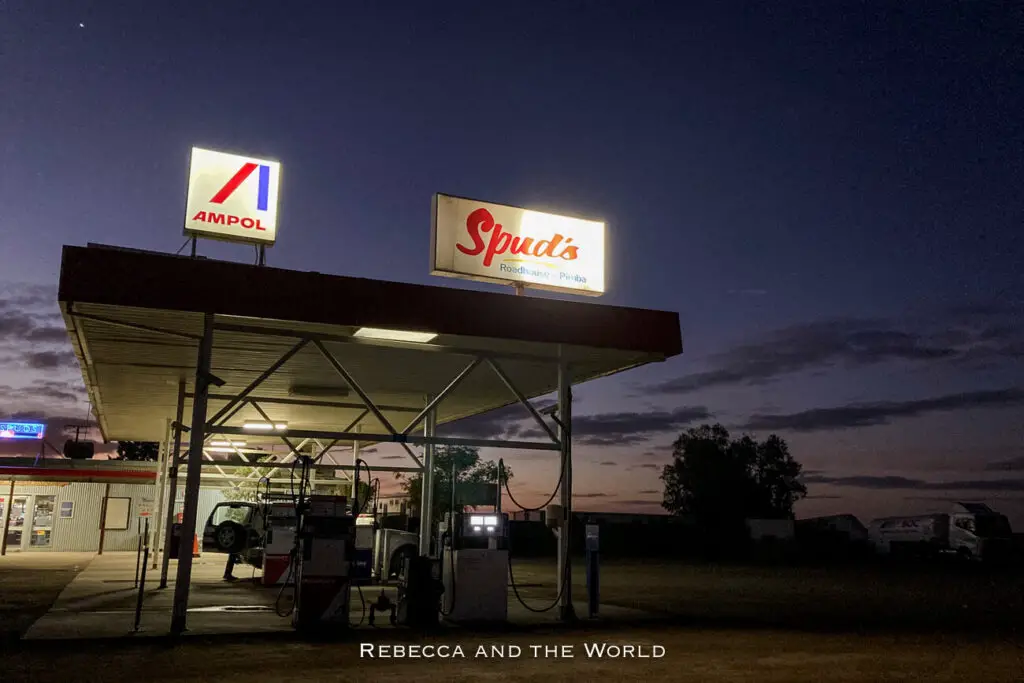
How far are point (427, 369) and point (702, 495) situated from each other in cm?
7173

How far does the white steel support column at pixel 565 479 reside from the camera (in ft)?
47.4

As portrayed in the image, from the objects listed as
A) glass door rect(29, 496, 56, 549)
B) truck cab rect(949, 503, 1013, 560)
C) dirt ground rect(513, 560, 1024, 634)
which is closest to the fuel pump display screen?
dirt ground rect(513, 560, 1024, 634)

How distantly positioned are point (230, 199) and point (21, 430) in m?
34.9

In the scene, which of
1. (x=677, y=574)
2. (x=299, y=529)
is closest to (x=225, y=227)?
(x=299, y=529)

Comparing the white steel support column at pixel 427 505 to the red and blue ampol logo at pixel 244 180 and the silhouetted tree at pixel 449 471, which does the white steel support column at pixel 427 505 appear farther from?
the silhouetted tree at pixel 449 471

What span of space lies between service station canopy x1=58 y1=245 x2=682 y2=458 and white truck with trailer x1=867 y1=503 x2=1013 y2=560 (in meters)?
33.2

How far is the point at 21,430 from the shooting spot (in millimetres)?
44688

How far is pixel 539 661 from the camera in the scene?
10492mm

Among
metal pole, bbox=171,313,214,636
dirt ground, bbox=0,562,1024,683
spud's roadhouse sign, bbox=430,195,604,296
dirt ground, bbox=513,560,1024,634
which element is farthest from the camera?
spud's roadhouse sign, bbox=430,195,604,296

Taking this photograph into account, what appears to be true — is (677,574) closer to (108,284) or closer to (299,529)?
(299,529)

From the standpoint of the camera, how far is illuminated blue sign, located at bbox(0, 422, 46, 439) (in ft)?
146

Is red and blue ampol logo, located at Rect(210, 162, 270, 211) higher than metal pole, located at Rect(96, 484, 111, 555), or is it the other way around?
red and blue ampol logo, located at Rect(210, 162, 270, 211)

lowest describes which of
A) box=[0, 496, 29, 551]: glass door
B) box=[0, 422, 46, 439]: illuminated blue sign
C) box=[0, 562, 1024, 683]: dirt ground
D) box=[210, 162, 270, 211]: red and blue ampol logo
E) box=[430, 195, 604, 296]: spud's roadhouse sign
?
box=[0, 562, 1024, 683]: dirt ground

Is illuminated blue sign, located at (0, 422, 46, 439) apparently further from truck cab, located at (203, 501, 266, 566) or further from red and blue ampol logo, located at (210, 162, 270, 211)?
red and blue ampol logo, located at (210, 162, 270, 211)
